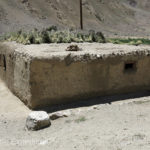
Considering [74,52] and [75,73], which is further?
[74,52]

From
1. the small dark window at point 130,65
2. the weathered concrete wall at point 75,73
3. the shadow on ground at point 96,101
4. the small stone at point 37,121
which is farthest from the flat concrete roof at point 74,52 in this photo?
the small stone at point 37,121

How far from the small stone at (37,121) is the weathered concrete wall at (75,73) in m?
1.05

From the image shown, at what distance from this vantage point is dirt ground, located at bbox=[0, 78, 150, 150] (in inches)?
211

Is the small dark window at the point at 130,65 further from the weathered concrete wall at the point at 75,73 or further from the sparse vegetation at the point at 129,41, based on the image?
the sparse vegetation at the point at 129,41

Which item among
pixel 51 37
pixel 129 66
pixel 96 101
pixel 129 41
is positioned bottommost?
pixel 129 41

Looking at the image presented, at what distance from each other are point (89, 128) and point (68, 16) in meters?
29.5

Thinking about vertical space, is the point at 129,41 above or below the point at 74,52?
below

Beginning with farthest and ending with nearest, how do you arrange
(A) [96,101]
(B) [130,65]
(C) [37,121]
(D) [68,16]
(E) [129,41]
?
(D) [68,16]
(E) [129,41]
(B) [130,65]
(A) [96,101]
(C) [37,121]

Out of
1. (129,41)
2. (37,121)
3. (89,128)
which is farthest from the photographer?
(129,41)

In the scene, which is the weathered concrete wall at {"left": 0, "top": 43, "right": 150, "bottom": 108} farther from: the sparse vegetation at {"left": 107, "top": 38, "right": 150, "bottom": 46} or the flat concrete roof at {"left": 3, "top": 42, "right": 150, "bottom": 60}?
the sparse vegetation at {"left": 107, "top": 38, "right": 150, "bottom": 46}

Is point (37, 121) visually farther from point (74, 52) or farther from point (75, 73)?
point (74, 52)

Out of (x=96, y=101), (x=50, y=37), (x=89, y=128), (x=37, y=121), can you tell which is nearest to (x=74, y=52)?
(x=96, y=101)

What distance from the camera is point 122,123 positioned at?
663 centimetres

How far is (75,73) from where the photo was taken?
27.9ft
